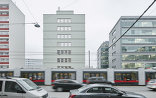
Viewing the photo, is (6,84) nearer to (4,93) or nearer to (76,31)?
(4,93)

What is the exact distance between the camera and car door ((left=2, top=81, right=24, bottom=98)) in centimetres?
708

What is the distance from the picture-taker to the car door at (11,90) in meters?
7.08

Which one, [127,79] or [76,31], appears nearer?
[127,79]

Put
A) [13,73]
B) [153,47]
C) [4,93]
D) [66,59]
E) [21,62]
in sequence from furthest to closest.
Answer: [21,62], [153,47], [66,59], [13,73], [4,93]

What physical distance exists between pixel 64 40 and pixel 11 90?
4221cm

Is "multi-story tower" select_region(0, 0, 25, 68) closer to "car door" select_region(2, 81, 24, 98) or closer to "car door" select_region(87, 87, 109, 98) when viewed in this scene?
"car door" select_region(2, 81, 24, 98)

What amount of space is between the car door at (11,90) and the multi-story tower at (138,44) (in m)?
50.0

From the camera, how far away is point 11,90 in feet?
23.8

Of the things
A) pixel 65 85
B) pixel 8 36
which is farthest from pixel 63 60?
pixel 65 85

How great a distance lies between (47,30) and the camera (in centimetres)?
5016

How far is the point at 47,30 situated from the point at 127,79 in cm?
3270

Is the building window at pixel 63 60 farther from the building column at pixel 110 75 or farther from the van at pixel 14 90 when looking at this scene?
the van at pixel 14 90

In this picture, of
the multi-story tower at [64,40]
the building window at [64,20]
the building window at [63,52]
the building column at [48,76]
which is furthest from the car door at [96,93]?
A: the building window at [64,20]

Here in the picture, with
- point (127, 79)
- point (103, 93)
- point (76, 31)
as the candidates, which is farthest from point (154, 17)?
point (103, 93)
